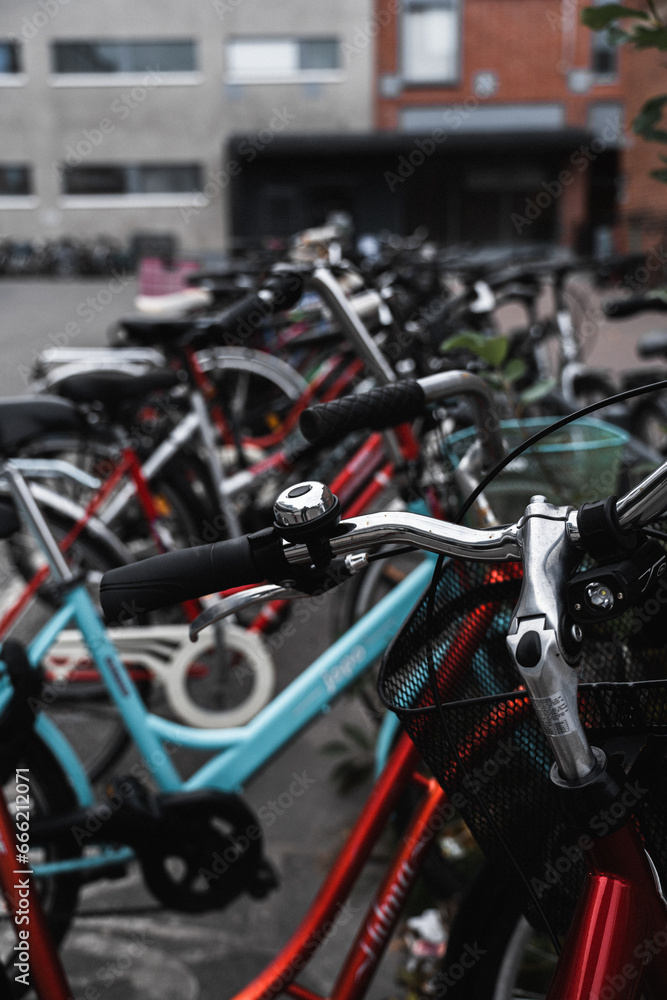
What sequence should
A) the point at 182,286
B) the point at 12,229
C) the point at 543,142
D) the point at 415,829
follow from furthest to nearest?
1. the point at 12,229
2. the point at 543,142
3. the point at 182,286
4. the point at 415,829

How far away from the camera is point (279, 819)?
8.25 ft

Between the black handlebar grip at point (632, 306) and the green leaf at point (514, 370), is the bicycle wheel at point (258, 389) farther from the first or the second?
the green leaf at point (514, 370)

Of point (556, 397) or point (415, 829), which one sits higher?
point (556, 397)

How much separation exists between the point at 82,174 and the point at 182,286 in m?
20.8

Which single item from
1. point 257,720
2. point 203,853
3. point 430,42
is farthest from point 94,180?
point 203,853

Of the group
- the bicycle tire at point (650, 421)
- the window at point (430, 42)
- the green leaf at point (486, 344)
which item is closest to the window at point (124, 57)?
the window at point (430, 42)

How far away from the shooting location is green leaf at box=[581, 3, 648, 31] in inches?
71.9

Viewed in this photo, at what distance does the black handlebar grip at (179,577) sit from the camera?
0.86 meters

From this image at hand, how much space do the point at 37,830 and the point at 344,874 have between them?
28.5 inches

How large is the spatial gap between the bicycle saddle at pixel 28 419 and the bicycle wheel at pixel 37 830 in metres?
0.68

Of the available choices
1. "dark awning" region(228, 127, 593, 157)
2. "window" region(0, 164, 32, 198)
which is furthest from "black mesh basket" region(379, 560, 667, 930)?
"window" region(0, 164, 32, 198)

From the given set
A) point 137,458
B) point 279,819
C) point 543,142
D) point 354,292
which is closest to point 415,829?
point 279,819

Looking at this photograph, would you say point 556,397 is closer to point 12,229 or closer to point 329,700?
point 329,700

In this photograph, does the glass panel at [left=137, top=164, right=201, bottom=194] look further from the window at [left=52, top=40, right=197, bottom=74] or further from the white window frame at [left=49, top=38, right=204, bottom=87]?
the window at [left=52, top=40, right=197, bottom=74]
